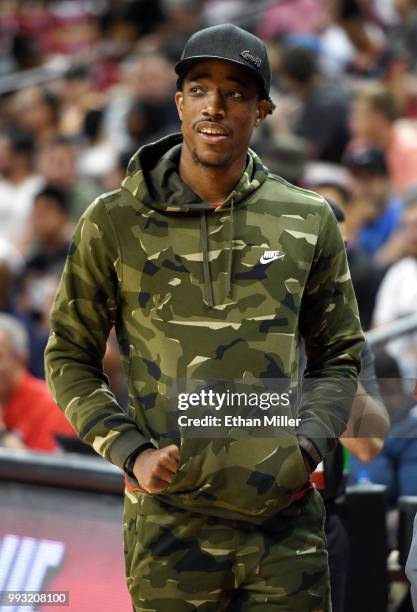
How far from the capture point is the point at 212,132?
2.84 m

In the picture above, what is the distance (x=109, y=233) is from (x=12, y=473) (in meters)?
2.32

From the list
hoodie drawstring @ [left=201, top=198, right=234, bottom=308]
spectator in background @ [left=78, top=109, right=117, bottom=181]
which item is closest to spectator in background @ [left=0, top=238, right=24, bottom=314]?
spectator in background @ [left=78, top=109, right=117, bottom=181]

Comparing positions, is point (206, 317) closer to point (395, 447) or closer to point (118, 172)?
point (395, 447)

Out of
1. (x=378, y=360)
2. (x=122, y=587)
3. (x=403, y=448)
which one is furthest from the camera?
(x=378, y=360)

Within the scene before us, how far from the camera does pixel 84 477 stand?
4.81 m

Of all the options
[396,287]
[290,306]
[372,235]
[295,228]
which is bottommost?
[290,306]

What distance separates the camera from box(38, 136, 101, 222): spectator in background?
31.0 feet

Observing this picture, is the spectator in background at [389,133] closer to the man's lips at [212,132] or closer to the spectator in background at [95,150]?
the spectator in background at [95,150]

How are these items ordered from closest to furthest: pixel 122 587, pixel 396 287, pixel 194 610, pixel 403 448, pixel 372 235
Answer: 1. pixel 194 610
2. pixel 122 587
3. pixel 403 448
4. pixel 396 287
5. pixel 372 235

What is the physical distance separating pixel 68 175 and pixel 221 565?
7326 millimetres

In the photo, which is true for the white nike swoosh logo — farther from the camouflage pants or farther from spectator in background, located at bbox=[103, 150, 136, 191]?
spectator in background, located at bbox=[103, 150, 136, 191]

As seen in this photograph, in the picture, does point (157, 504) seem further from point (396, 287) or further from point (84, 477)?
point (396, 287)

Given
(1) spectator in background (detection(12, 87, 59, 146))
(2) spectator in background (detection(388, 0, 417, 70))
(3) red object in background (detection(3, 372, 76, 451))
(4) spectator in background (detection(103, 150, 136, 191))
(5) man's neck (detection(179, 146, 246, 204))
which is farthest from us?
(1) spectator in background (detection(12, 87, 59, 146))

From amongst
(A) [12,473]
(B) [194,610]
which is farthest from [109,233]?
(A) [12,473]
